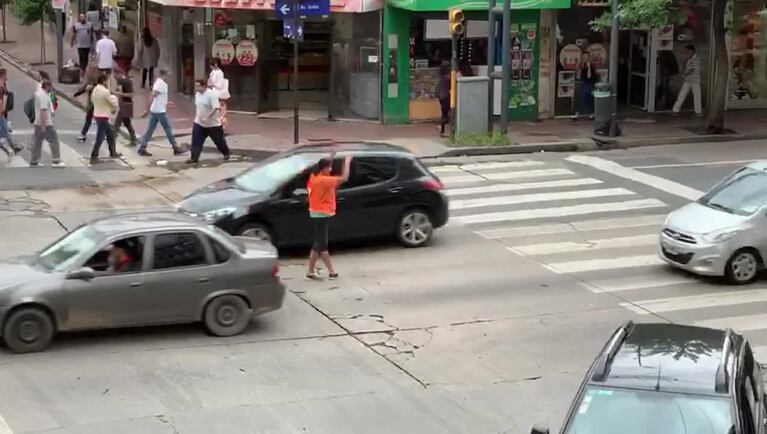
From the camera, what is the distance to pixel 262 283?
13719mm

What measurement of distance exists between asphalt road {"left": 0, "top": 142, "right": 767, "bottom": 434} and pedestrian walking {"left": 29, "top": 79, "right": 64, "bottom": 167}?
2639mm

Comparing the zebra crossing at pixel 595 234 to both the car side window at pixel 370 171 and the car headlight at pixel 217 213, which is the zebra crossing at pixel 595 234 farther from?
the car headlight at pixel 217 213

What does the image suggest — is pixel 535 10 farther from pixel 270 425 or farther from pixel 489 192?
pixel 270 425

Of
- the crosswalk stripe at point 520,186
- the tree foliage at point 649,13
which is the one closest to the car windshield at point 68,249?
the crosswalk stripe at point 520,186

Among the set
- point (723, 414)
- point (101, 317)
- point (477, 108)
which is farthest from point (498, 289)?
point (477, 108)

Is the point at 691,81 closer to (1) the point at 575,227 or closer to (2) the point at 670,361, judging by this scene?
(1) the point at 575,227

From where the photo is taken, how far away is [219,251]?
44.3 feet

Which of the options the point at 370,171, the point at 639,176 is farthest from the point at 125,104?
the point at 639,176

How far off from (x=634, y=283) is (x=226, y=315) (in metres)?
5.91

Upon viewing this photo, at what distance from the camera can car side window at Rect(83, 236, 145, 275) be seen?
12.9m

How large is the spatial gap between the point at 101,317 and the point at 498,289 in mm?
5465

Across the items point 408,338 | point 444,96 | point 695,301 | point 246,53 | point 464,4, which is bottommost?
point 408,338

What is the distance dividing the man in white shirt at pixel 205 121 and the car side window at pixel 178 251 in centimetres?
1082

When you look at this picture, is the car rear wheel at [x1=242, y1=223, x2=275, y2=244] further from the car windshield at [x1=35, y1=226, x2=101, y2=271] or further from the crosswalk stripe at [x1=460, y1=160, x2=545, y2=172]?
the crosswalk stripe at [x1=460, y1=160, x2=545, y2=172]
